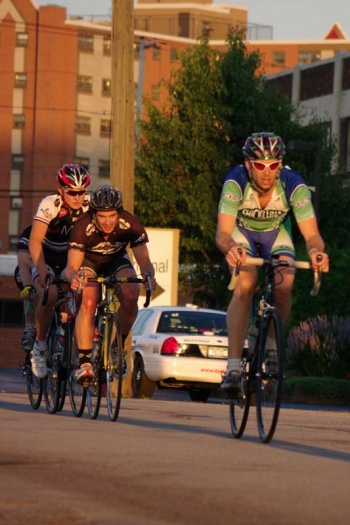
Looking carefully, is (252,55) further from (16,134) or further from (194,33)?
(194,33)

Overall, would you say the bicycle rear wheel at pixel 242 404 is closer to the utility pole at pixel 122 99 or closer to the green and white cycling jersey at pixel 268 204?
Answer: the green and white cycling jersey at pixel 268 204

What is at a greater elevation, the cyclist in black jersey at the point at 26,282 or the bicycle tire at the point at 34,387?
the cyclist in black jersey at the point at 26,282

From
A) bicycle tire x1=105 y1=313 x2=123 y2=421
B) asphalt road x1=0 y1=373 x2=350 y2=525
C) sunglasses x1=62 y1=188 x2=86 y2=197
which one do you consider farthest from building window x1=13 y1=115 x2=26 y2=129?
asphalt road x1=0 y1=373 x2=350 y2=525

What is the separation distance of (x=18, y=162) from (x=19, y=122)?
2.56m

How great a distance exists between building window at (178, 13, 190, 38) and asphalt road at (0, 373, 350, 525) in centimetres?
11197

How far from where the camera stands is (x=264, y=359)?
9.47 metres

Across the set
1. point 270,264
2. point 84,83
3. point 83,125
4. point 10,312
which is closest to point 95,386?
point 270,264

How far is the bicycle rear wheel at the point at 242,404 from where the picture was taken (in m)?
9.69

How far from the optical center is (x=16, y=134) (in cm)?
9619

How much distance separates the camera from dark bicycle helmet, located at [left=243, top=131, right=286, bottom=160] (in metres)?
9.70

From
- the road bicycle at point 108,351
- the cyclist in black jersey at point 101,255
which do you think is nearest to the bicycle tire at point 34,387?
the road bicycle at point 108,351

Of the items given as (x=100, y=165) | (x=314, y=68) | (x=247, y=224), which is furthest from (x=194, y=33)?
(x=247, y=224)

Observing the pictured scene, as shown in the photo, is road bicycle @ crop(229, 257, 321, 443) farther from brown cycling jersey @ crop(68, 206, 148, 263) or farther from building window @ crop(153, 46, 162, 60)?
building window @ crop(153, 46, 162, 60)

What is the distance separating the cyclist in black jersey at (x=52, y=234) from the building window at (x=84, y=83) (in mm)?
86291
